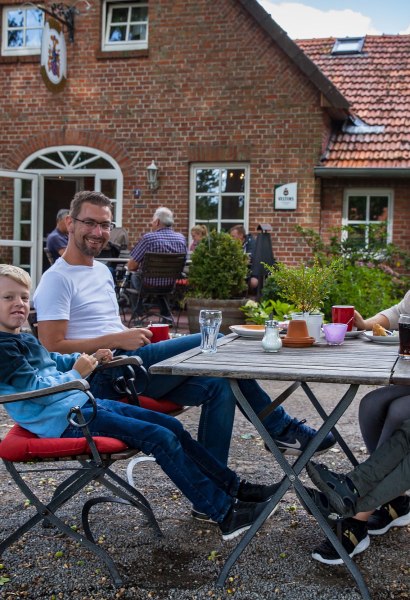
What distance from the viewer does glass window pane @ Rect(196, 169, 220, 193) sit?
36.9ft

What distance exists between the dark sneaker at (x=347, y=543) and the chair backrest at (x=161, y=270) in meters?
5.49

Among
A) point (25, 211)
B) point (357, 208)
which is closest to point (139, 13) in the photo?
point (25, 211)

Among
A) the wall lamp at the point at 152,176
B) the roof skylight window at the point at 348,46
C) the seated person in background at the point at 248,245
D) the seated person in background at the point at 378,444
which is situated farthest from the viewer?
the roof skylight window at the point at 348,46

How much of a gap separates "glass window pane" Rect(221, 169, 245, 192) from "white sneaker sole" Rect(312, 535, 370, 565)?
8688 mm

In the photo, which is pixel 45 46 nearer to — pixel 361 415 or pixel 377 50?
pixel 377 50

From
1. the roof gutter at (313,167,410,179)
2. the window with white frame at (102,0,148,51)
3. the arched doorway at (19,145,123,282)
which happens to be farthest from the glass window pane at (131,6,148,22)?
the roof gutter at (313,167,410,179)

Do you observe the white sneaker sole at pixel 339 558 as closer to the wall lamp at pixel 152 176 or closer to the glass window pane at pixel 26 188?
the wall lamp at pixel 152 176

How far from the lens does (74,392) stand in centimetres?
292

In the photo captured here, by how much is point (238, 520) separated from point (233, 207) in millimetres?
8642

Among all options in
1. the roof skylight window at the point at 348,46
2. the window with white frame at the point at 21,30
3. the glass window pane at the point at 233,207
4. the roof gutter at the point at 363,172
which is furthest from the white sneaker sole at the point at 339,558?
the roof skylight window at the point at 348,46

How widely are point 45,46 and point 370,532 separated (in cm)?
969

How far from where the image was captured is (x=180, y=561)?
9.32 feet

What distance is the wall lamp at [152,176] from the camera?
11.1 m

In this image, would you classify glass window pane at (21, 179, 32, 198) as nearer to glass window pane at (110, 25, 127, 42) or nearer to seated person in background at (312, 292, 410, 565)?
glass window pane at (110, 25, 127, 42)
